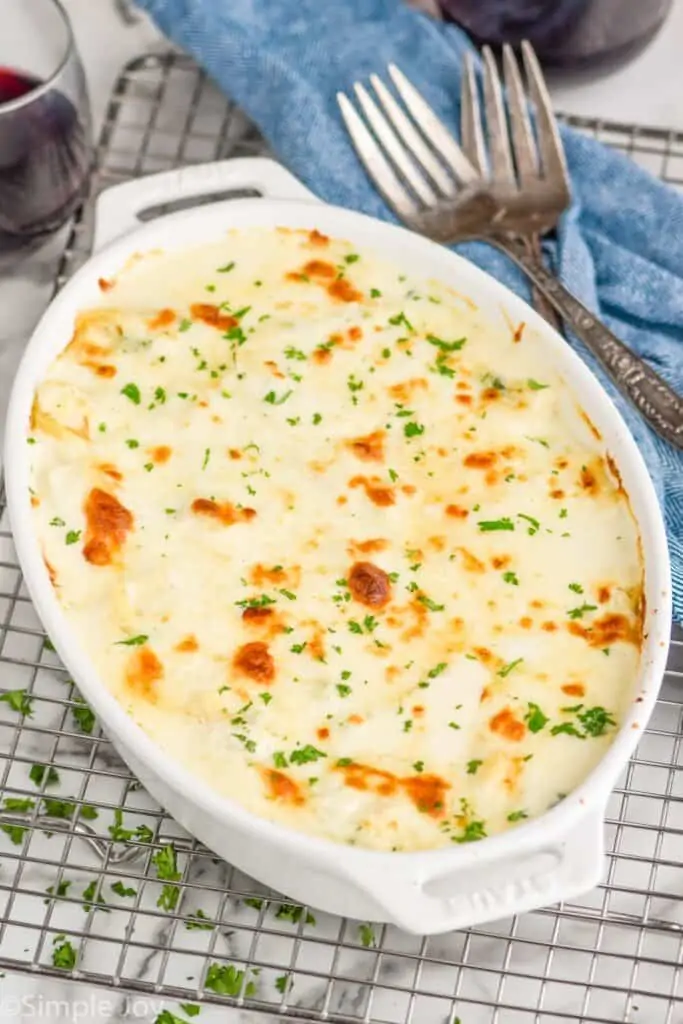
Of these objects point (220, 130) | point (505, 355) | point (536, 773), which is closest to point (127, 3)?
point (220, 130)

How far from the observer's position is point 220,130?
3078mm

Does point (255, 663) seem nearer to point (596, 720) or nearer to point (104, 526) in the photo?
point (104, 526)

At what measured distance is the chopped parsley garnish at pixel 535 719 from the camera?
203cm

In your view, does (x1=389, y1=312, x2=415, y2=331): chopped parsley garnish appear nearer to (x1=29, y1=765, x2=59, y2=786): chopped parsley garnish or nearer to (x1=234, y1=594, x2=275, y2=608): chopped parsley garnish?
(x1=234, y1=594, x2=275, y2=608): chopped parsley garnish

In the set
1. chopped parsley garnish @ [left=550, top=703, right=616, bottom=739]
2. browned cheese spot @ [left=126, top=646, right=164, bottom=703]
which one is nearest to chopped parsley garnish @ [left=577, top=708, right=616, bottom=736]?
A: chopped parsley garnish @ [left=550, top=703, right=616, bottom=739]

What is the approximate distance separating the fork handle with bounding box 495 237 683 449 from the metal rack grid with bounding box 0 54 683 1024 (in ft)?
1.51

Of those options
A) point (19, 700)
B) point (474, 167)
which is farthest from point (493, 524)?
point (474, 167)

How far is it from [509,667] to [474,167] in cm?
113

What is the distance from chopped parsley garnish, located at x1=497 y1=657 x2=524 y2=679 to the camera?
2.08 m

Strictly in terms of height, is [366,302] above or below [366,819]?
above

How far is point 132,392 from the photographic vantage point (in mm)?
2352

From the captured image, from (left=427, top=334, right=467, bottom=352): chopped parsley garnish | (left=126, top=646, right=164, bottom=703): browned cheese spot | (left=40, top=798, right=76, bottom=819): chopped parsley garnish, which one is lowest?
(left=40, top=798, right=76, bottom=819): chopped parsley garnish

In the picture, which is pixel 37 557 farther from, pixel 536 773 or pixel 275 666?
pixel 536 773

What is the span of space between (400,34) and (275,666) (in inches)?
59.3
